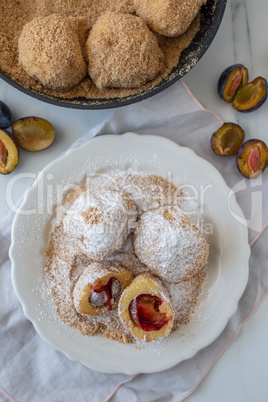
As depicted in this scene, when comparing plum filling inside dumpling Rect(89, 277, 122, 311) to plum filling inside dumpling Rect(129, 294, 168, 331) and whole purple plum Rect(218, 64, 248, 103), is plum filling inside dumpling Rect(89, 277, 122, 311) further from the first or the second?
whole purple plum Rect(218, 64, 248, 103)

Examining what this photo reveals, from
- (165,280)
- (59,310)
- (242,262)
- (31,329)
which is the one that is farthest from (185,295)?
(31,329)

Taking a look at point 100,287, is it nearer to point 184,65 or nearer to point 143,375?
point 143,375

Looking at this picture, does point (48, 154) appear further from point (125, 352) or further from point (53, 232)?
point (125, 352)

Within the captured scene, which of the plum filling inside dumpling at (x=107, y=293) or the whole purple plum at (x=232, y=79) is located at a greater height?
the whole purple plum at (x=232, y=79)

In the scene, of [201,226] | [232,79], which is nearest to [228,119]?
[232,79]

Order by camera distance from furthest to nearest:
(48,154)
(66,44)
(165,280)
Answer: (48,154)
(165,280)
(66,44)

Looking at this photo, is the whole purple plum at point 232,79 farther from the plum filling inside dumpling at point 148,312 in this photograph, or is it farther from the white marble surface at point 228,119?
the plum filling inside dumpling at point 148,312

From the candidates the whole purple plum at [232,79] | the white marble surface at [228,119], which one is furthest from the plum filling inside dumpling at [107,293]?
the whole purple plum at [232,79]
